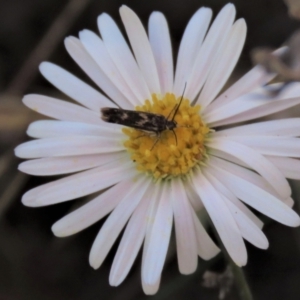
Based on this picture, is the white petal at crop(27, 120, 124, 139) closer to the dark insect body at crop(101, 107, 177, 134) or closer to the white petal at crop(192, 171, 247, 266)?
the dark insect body at crop(101, 107, 177, 134)

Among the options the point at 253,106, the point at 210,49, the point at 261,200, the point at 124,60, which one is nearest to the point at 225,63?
the point at 210,49

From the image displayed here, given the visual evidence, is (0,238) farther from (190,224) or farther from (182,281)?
(190,224)

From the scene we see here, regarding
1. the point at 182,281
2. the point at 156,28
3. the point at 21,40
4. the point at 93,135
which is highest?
the point at 21,40

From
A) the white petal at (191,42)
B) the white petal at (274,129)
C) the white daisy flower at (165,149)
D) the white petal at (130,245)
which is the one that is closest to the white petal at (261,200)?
the white daisy flower at (165,149)

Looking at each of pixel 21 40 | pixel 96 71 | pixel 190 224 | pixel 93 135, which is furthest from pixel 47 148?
pixel 21 40

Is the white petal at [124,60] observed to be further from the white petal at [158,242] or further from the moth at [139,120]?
the white petal at [158,242]

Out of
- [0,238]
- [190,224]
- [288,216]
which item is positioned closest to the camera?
[288,216]

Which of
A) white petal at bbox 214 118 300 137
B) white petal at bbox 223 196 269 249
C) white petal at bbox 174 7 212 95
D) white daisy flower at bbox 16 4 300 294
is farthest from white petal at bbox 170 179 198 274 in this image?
white petal at bbox 174 7 212 95
